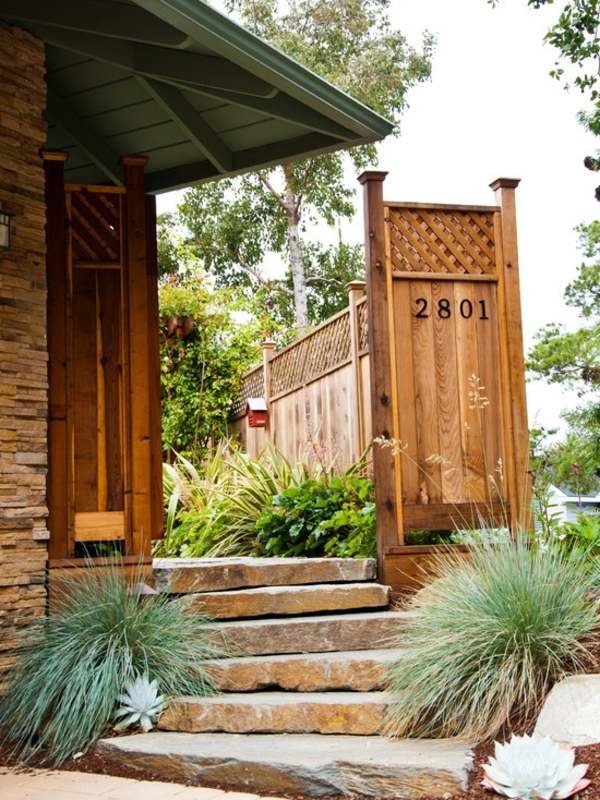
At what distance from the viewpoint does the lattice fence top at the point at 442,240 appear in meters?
5.34

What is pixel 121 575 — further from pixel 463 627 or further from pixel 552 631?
pixel 552 631

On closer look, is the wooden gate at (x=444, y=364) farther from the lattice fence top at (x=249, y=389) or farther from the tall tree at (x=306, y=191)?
the tall tree at (x=306, y=191)

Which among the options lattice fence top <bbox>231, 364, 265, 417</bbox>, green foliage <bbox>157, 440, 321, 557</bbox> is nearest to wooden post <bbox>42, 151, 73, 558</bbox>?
green foliage <bbox>157, 440, 321, 557</bbox>

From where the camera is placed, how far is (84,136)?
596 cm

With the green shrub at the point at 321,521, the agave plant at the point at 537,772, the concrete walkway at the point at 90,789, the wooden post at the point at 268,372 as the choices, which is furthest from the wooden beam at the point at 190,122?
the wooden post at the point at 268,372

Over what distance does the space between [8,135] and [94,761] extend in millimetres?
2884

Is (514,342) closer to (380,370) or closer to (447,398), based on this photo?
(447,398)

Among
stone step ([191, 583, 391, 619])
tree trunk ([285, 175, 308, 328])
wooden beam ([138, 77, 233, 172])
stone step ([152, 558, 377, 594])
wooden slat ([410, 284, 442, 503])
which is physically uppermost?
tree trunk ([285, 175, 308, 328])

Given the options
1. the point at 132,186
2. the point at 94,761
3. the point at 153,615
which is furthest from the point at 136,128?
the point at 94,761

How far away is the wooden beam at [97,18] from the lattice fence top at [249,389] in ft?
21.8

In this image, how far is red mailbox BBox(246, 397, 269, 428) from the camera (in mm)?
10641

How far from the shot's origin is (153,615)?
4.30m

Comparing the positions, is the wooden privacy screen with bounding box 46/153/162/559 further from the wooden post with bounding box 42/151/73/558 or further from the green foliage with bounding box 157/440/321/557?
Result: the green foliage with bounding box 157/440/321/557

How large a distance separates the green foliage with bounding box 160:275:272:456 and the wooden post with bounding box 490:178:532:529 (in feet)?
21.5
